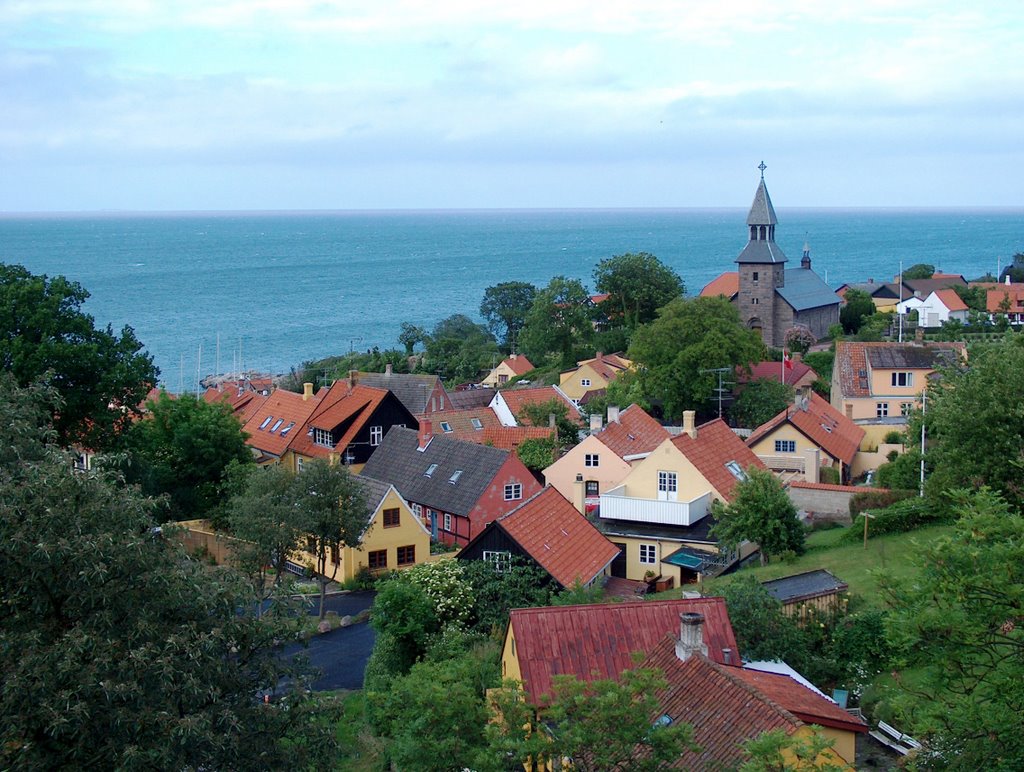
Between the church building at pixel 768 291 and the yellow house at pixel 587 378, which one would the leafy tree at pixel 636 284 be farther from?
the yellow house at pixel 587 378

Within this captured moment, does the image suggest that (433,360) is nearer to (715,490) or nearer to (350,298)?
(715,490)

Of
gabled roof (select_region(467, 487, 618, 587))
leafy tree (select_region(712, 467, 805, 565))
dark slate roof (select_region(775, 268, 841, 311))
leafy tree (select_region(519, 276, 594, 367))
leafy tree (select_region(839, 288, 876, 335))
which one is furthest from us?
leafy tree (select_region(839, 288, 876, 335))

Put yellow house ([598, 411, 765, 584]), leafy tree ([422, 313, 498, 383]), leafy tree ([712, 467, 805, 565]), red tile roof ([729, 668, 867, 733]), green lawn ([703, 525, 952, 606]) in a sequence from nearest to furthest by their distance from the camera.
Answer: red tile roof ([729, 668, 867, 733]) < green lawn ([703, 525, 952, 606]) < leafy tree ([712, 467, 805, 565]) < yellow house ([598, 411, 765, 584]) < leafy tree ([422, 313, 498, 383])

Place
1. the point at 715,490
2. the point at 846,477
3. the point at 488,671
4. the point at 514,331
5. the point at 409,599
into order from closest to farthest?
1. the point at 488,671
2. the point at 409,599
3. the point at 715,490
4. the point at 846,477
5. the point at 514,331

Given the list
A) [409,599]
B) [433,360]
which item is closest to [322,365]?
[433,360]

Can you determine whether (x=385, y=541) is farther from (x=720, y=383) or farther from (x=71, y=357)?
(x=720, y=383)

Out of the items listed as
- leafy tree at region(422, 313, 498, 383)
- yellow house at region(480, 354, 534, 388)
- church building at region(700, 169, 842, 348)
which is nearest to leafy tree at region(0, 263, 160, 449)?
yellow house at region(480, 354, 534, 388)

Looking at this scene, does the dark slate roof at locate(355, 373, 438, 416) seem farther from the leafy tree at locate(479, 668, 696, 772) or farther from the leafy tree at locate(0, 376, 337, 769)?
the leafy tree at locate(479, 668, 696, 772)
